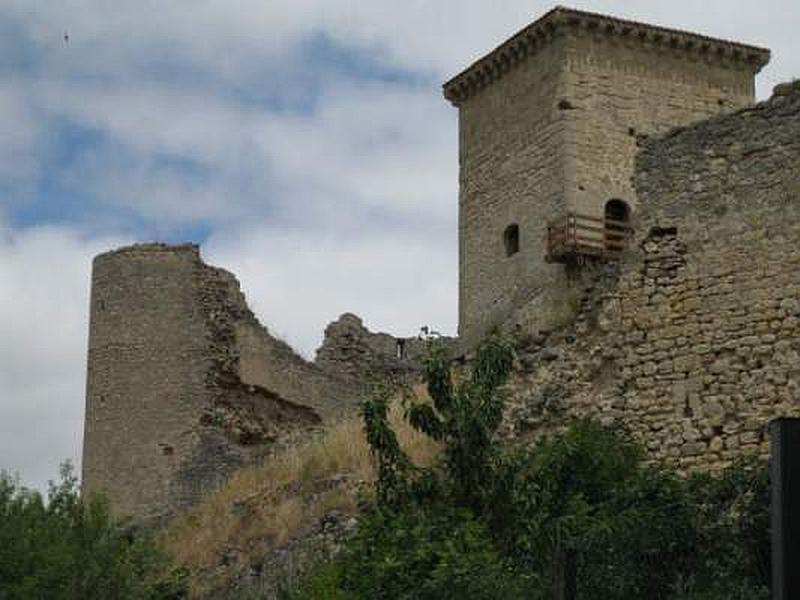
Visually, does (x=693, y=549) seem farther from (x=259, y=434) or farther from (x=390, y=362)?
(x=390, y=362)

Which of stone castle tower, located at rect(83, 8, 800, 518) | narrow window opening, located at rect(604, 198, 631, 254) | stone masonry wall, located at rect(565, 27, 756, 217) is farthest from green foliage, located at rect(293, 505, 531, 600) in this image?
stone masonry wall, located at rect(565, 27, 756, 217)

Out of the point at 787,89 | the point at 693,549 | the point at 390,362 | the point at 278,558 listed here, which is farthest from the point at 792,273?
the point at 390,362

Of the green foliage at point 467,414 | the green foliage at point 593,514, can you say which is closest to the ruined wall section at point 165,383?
the green foliage at point 593,514

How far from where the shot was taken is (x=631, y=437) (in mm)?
15148

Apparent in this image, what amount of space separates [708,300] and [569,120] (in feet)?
48.2

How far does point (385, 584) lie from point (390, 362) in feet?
62.7

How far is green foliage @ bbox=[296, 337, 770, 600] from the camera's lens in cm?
1020

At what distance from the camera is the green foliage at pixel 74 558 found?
17.0 metres

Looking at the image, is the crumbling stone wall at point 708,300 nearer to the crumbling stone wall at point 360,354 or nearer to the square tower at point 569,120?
the square tower at point 569,120

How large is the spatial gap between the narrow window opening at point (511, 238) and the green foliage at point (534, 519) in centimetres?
1480

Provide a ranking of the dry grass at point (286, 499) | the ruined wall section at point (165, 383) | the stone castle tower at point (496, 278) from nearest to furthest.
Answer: the stone castle tower at point (496, 278), the dry grass at point (286, 499), the ruined wall section at point (165, 383)

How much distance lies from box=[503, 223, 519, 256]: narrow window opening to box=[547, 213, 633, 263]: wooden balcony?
1.62 metres

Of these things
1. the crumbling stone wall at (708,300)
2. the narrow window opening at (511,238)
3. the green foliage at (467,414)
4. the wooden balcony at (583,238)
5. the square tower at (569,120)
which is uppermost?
the square tower at (569,120)

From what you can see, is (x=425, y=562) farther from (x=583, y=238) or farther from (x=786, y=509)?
(x=583, y=238)
